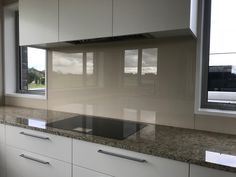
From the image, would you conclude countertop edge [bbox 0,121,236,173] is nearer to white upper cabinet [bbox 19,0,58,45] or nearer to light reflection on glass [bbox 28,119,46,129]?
light reflection on glass [bbox 28,119,46,129]

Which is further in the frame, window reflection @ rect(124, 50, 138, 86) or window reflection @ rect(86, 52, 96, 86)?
window reflection @ rect(86, 52, 96, 86)

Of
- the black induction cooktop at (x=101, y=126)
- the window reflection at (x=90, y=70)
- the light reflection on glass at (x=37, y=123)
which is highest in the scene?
the window reflection at (x=90, y=70)

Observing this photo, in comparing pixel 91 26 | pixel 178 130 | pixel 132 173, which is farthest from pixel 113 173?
pixel 91 26

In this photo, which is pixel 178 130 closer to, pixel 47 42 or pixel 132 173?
pixel 132 173

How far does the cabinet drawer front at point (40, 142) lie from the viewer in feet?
4.74

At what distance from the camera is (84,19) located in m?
1.59

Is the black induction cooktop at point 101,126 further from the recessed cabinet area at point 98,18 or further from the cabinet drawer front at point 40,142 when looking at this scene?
the recessed cabinet area at point 98,18

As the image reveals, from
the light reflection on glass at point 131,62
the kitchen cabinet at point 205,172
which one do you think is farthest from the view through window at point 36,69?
the kitchen cabinet at point 205,172

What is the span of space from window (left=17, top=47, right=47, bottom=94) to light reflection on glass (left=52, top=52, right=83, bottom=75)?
189mm

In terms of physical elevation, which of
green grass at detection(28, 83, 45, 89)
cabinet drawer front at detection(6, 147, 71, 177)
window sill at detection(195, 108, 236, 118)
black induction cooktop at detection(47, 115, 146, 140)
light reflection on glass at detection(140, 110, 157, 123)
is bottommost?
cabinet drawer front at detection(6, 147, 71, 177)

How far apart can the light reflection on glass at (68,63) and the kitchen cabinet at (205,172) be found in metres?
1.42

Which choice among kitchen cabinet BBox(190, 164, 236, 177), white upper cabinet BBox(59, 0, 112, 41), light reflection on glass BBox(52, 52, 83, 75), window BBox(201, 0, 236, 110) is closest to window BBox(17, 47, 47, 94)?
light reflection on glass BBox(52, 52, 83, 75)

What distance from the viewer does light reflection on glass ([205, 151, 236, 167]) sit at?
97 centimetres

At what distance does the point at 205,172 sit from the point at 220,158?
10 centimetres
